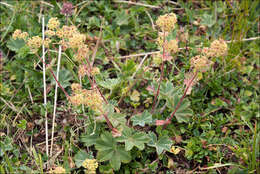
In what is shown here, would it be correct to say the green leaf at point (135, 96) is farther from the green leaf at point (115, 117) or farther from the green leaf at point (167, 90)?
the green leaf at point (115, 117)

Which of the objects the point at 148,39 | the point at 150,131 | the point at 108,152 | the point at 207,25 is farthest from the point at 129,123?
the point at 207,25

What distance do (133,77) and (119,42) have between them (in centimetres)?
51

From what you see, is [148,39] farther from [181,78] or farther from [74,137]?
[74,137]

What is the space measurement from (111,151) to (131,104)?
598 mm

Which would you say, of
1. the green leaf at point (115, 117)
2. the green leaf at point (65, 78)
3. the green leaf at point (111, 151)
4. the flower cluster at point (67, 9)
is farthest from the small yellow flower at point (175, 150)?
the flower cluster at point (67, 9)

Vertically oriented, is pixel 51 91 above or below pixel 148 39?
below

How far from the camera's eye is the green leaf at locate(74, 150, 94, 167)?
2.36 m

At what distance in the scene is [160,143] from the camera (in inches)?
95.8

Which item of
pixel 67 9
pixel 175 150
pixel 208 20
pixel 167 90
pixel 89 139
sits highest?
pixel 67 9

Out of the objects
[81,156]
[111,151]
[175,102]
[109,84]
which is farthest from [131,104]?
[81,156]

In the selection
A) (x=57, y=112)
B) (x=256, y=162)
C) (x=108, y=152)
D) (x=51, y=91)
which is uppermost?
(x=51, y=91)

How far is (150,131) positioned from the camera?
2539 millimetres

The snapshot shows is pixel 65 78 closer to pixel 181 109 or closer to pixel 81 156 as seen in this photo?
pixel 81 156

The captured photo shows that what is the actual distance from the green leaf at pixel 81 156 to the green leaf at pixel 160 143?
0.52 meters
